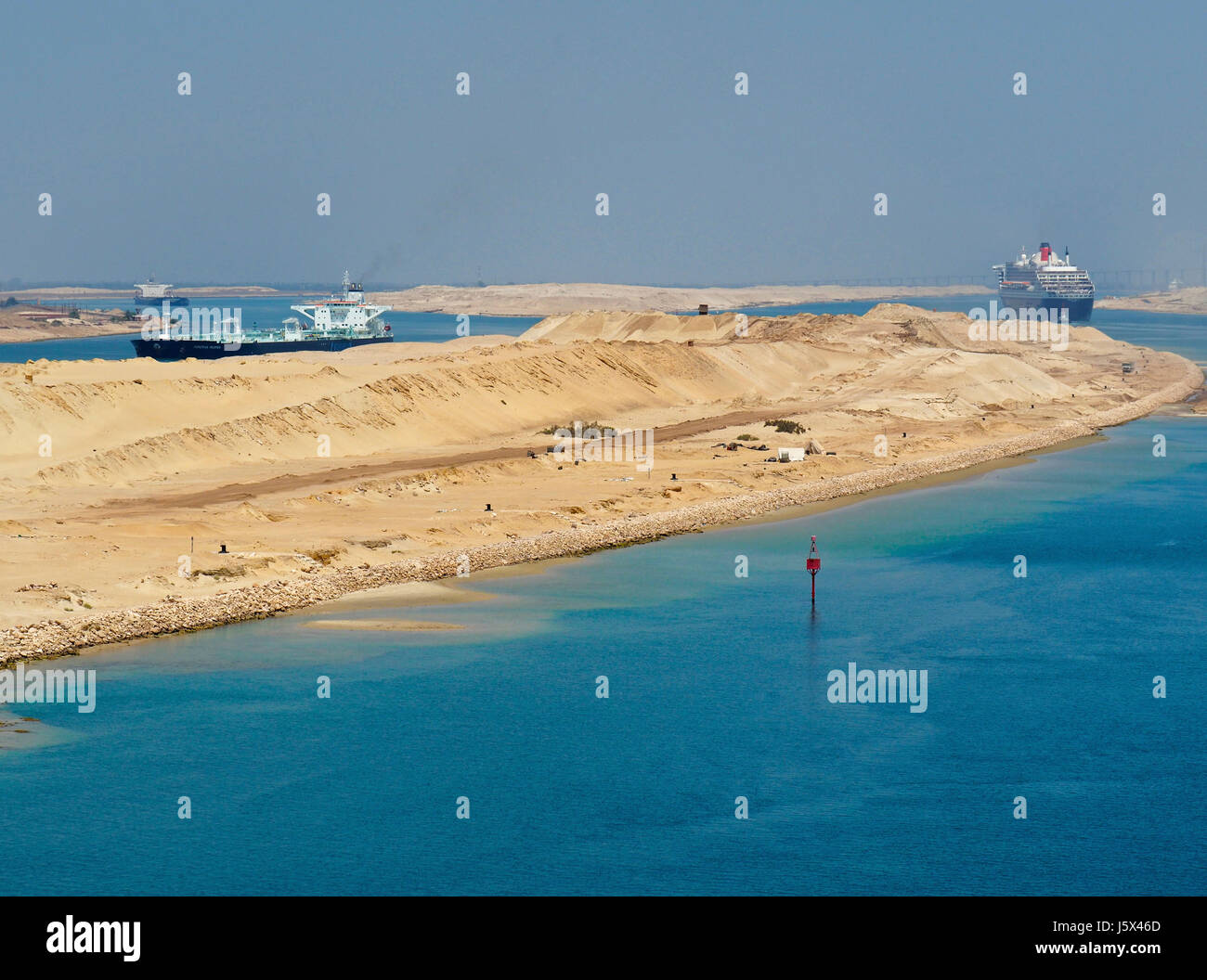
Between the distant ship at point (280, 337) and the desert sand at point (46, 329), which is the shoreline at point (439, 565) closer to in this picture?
the distant ship at point (280, 337)

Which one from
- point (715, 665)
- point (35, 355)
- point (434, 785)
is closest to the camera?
point (434, 785)

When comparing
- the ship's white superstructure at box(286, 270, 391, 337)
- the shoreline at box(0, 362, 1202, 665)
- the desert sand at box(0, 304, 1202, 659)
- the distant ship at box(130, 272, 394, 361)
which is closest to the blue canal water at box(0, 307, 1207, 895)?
the shoreline at box(0, 362, 1202, 665)

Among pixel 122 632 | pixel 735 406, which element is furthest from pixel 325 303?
pixel 122 632

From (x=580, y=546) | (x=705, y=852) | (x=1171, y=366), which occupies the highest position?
(x=1171, y=366)

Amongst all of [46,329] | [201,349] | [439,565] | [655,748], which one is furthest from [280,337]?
[655,748]

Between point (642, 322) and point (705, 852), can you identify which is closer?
Answer: point (705, 852)

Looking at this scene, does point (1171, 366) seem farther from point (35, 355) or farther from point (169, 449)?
point (35, 355)

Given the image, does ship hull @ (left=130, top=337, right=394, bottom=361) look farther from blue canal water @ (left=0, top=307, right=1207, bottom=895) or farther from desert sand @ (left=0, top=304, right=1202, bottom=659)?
blue canal water @ (left=0, top=307, right=1207, bottom=895)
